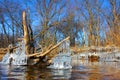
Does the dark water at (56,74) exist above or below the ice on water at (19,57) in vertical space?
below

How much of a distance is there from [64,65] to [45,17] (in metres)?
34.9

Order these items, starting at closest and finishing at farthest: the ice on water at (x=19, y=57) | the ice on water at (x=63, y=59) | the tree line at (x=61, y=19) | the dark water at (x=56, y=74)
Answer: the dark water at (x=56, y=74) → the ice on water at (x=63, y=59) → the ice on water at (x=19, y=57) → the tree line at (x=61, y=19)

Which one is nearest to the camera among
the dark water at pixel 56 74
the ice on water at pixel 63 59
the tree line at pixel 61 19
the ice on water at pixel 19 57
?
the dark water at pixel 56 74

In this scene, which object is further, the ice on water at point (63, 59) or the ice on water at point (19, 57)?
the ice on water at point (19, 57)

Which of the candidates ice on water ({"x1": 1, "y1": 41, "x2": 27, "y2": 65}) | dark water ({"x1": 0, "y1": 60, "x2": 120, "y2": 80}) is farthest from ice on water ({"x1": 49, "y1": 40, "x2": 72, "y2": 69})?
dark water ({"x1": 0, "y1": 60, "x2": 120, "y2": 80})

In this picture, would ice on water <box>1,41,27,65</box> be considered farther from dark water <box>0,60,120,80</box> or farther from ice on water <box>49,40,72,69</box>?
dark water <box>0,60,120,80</box>

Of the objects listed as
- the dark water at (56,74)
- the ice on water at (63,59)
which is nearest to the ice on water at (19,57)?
the ice on water at (63,59)

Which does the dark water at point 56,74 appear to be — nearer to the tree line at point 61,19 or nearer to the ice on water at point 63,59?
the ice on water at point 63,59

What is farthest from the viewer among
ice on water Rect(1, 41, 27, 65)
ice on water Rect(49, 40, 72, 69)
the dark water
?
ice on water Rect(1, 41, 27, 65)

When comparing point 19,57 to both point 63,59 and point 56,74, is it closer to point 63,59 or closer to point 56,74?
point 63,59

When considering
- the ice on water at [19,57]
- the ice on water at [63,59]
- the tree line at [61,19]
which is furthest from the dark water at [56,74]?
the tree line at [61,19]

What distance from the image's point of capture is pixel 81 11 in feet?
181

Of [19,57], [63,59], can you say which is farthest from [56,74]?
[19,57]

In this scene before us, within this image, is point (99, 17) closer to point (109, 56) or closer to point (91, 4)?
point (91, 4)
